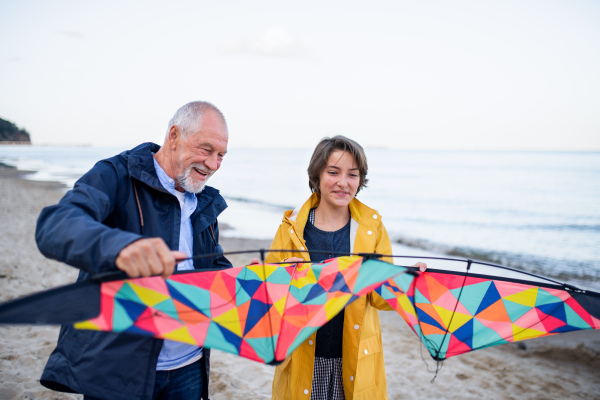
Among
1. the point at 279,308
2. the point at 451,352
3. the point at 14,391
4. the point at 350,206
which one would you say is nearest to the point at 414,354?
the point at 451,352

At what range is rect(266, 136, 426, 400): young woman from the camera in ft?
8.01

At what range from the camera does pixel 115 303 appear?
5.76ft

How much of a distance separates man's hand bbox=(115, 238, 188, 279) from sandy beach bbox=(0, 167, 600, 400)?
2.90 meters

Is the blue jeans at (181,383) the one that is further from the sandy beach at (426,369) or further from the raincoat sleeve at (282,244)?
the sandy beach at (426,369)

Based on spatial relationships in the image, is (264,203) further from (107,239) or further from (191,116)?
(107,239)

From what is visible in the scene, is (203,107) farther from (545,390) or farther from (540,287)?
(545,390)

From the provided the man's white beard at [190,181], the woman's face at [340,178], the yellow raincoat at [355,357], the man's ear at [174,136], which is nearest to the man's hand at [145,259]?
the man's white beard at [190,181]

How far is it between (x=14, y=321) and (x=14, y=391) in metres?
3.23

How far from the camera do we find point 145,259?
1.48m

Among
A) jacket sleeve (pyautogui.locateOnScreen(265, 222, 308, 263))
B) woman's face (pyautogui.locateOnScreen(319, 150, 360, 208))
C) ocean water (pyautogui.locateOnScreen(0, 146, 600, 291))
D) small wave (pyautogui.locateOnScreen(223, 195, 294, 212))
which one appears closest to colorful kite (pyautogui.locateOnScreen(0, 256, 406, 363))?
jacket sleeve (pyautogui.locateOnScreen(265, 222, 308, 263))

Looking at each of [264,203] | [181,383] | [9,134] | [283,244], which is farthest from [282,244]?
[9,134]

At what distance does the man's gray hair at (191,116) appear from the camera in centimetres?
224

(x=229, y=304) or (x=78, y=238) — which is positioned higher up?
(x=78, y=238)

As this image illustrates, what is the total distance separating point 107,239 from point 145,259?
17 centimetres
